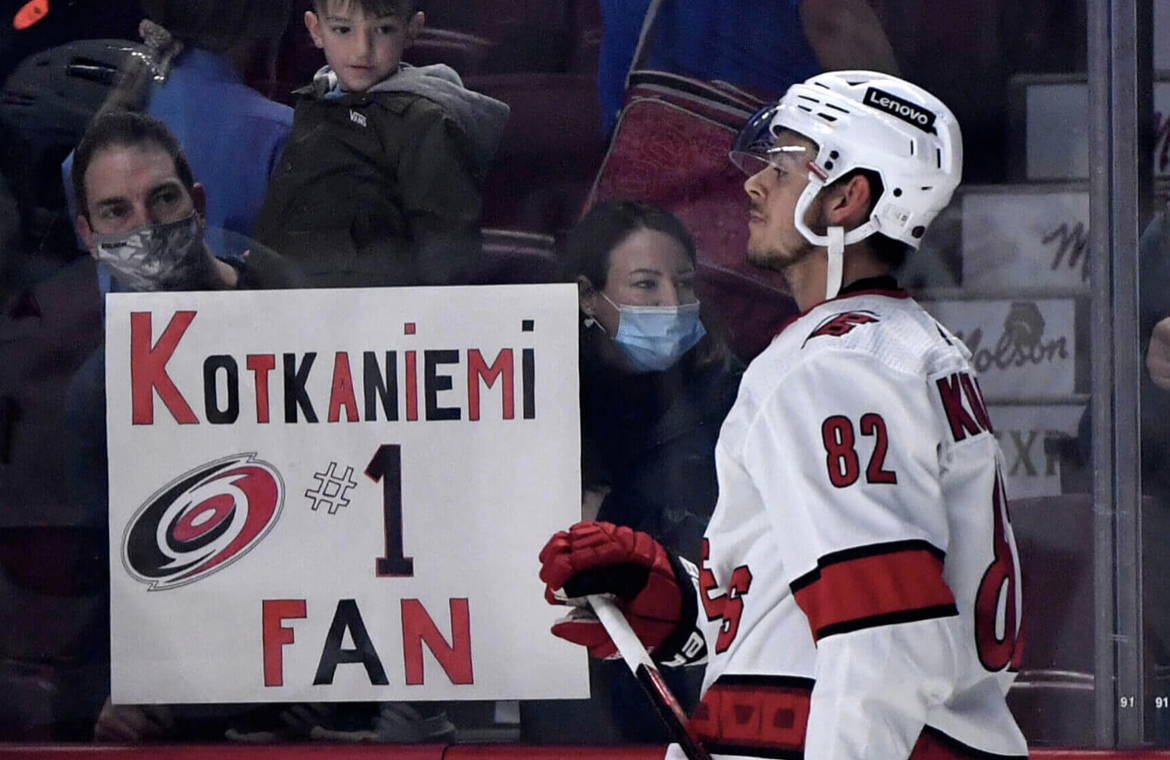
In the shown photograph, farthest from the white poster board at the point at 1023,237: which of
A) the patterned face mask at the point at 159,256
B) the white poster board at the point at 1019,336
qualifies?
the patterned face mask at the point at 159,256

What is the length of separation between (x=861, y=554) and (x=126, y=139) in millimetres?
1971

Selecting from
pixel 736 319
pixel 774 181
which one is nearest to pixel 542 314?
pixel 736 319

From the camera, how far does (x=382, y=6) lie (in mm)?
2963

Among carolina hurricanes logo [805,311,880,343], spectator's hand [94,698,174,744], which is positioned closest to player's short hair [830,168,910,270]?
carolina hurricanes logo [805,311,880,343]

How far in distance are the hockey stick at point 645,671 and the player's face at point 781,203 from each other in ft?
1.77

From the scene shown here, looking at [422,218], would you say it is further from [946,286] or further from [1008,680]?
[1008,680]

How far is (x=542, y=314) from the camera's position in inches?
118

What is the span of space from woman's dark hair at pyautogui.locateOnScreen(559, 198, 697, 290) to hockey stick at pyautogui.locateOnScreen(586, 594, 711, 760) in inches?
39.7

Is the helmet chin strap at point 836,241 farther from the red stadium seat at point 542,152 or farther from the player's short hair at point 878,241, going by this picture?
the red stadium seat at point 542,152

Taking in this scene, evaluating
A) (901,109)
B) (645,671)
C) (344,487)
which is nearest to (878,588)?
(645,671)

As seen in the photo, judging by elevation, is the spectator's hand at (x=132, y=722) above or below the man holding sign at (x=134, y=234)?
below

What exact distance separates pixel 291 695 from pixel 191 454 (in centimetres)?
54

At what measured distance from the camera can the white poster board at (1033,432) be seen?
117 inches

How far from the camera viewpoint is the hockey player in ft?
5.41
